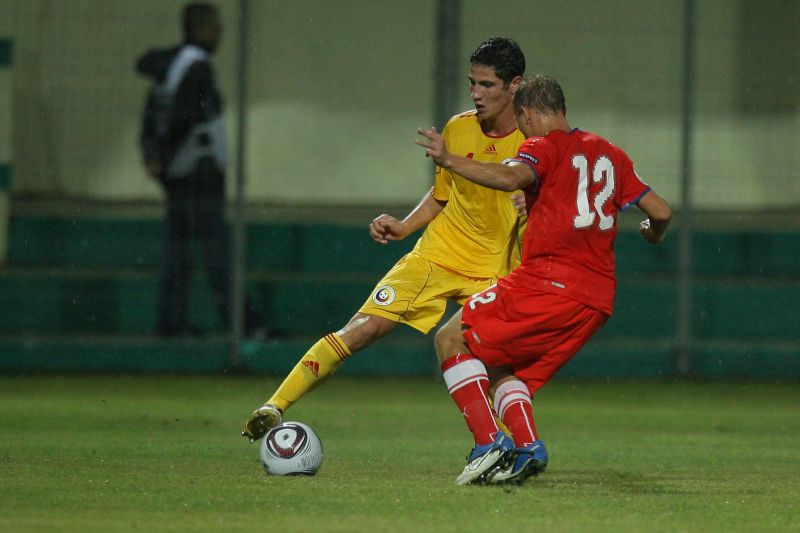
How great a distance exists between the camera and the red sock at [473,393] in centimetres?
622

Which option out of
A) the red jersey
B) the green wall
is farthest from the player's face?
the green wall

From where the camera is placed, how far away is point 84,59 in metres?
12.3

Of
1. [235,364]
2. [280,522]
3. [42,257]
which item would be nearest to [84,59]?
[42,257]

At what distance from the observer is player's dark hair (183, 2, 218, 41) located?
40.3ft

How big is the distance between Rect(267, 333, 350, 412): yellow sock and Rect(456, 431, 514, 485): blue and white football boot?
104 cm

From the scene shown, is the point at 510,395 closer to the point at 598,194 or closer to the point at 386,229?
the point at 598,194

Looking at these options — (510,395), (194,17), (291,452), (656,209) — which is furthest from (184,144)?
(656,209)

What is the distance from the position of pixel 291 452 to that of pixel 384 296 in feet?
3.34

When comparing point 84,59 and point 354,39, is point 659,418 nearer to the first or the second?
point 354,39

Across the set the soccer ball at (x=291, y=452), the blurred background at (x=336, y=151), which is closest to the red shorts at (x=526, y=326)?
the soccer ball at (x=291, y=452)

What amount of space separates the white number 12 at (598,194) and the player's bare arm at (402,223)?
1.09 m

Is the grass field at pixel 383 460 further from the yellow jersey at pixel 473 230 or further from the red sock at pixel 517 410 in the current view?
the yellow jersey at pixel 473 230

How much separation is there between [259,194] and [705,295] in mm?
3863

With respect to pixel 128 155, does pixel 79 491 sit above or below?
below
